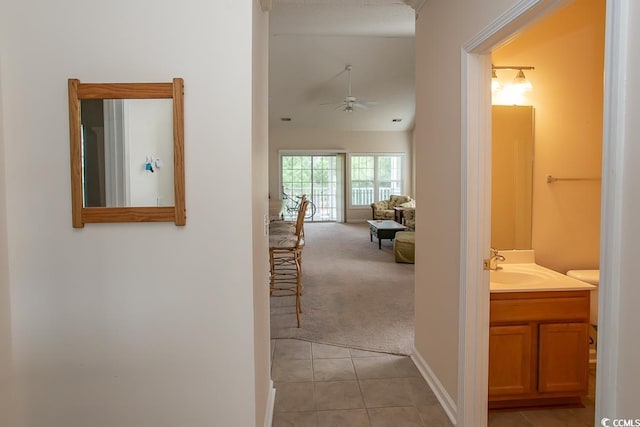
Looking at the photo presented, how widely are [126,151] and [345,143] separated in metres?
10.0

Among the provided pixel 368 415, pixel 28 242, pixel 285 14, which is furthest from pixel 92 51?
pixel 285 14

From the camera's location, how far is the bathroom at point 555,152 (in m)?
2.65

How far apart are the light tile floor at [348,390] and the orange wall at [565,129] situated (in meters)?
1.29

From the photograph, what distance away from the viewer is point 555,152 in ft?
8.89

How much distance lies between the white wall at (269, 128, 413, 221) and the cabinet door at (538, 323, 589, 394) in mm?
9248

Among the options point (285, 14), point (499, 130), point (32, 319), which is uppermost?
point (285, 14)

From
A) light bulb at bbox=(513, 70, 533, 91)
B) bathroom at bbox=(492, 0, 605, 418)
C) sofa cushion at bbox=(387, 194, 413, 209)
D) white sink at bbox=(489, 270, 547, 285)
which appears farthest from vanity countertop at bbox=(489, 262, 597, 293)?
sofa cushion at bbox=(387, 194, 413, 209)

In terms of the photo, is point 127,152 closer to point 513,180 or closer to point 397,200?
point 513,180

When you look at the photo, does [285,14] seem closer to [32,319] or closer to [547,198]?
[547,198]

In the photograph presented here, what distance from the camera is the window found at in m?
11.5

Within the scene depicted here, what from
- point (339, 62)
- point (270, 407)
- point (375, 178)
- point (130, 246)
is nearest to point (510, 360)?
point (270, 407)

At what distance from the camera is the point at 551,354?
7.36 feet

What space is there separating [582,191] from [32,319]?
3.26 meters

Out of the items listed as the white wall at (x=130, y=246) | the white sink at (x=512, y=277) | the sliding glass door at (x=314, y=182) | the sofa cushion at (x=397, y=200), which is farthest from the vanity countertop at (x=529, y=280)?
the sliding glass door at (x=314, y=182)
